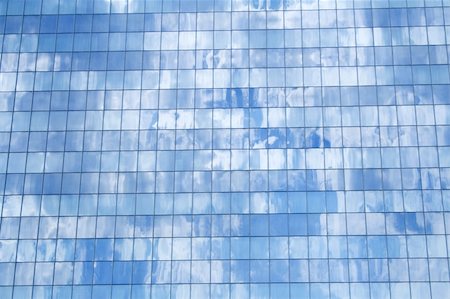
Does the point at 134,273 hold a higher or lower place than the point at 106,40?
lower

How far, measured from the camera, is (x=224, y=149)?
58.8m

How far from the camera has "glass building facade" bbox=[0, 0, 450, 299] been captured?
55.7 meters

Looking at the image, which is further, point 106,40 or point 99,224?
point 106,40

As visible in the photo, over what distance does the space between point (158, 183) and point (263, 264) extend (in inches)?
425

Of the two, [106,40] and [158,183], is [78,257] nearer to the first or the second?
[158,183]

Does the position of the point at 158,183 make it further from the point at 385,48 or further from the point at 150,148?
the point at 385,48

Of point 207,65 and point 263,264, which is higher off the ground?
point 207,65

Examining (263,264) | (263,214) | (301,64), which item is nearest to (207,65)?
(301,64)

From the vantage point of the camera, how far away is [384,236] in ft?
184

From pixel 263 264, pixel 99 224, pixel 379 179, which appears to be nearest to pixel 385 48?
pixel 379 179

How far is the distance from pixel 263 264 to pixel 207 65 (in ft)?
58.7

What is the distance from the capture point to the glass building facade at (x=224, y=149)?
55.7m

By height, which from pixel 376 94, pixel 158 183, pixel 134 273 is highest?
pixel 376 94

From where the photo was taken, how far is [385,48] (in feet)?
201
